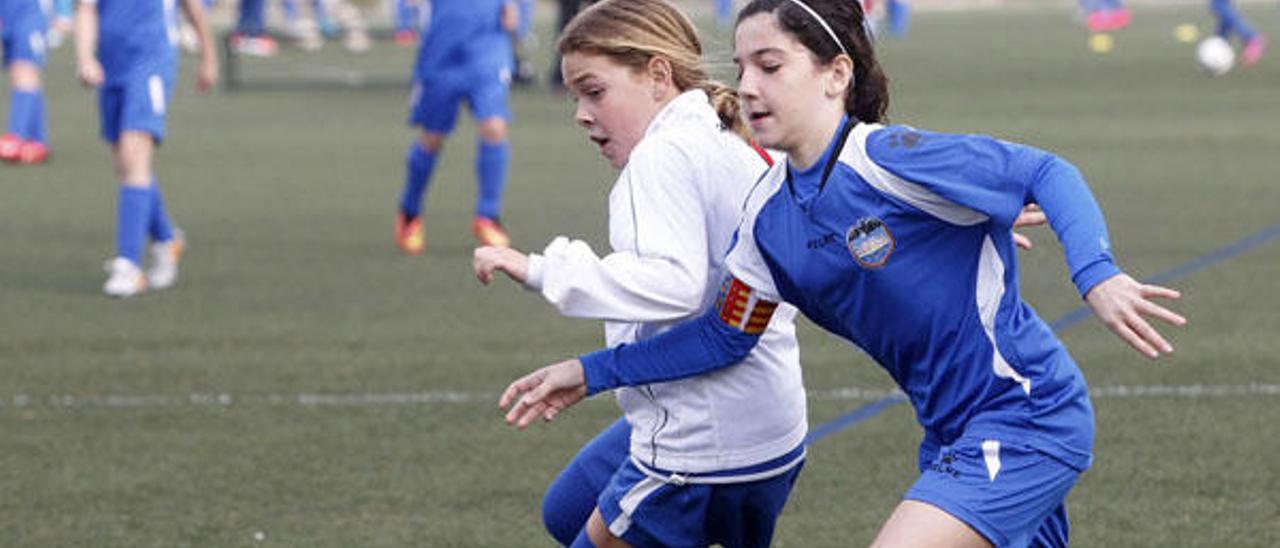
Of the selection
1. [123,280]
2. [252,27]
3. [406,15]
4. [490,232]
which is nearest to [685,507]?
[123,280]

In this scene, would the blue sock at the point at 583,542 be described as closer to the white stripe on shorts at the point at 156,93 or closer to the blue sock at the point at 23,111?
the white stripe on shorts at the point at 156,93

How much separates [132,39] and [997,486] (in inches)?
286

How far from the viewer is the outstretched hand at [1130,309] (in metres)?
3.47

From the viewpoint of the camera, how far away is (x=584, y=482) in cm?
459

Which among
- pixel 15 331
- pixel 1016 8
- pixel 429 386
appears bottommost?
pixel 1016 8

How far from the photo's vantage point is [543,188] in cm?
1447

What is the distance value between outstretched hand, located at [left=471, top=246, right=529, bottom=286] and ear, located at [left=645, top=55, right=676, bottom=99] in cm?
45

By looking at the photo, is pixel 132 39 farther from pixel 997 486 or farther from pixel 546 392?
pixel 997 486

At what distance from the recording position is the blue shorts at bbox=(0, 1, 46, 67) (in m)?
15.6

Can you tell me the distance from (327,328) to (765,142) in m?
5.42

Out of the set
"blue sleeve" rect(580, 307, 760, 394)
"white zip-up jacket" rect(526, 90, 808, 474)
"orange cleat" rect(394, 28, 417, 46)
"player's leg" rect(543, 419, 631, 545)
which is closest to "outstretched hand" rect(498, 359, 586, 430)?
"blue sleeve" rect(580, 307, 760, 394)

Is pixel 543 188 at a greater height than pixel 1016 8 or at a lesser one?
greater

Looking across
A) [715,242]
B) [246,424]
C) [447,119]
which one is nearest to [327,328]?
[246,424]

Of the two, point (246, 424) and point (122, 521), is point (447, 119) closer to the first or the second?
point (246, 424)
